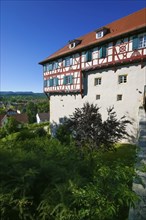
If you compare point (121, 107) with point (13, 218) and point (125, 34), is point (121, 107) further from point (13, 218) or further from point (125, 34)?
point (13, 218)

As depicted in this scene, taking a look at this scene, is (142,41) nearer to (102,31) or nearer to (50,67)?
(102,31)

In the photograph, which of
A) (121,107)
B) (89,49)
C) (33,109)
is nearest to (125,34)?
(89,49)

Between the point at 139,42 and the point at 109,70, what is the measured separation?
3747mm

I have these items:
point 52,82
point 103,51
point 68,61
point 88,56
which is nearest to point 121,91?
point 103,51

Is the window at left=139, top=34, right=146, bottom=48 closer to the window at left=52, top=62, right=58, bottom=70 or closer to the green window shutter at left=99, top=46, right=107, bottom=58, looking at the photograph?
the green window shutter at left=99, top=46, right=107, bottom=58

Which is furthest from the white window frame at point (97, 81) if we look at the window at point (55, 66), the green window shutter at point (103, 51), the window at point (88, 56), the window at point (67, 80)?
the window at point (55, 66)

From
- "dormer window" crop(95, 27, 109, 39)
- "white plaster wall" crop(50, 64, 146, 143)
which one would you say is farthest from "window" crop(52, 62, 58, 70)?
"dormer window" crop(95, 27, 109, 39)

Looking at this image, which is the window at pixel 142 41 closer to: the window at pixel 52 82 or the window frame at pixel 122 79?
the window frame at pixel 122 79

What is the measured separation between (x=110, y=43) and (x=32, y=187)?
15.3 metres

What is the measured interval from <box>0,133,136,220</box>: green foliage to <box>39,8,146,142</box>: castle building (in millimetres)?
10276

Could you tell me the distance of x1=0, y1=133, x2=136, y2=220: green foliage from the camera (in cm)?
358

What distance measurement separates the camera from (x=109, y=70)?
700 inches

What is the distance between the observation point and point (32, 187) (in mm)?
5004

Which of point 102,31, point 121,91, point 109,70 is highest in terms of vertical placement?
point 102,31
